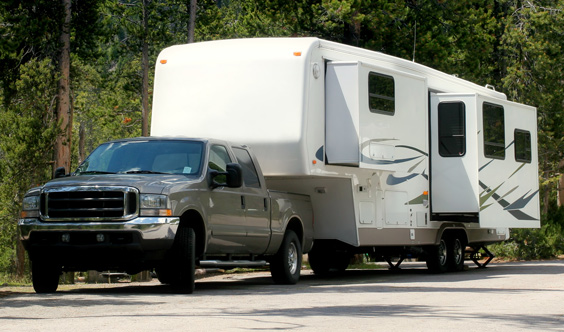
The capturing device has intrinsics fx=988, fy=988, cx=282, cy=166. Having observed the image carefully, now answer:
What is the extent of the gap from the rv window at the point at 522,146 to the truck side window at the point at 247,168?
25.9ft

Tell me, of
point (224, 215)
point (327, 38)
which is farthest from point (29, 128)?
point (224, 215)

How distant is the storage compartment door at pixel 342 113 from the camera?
53.1 feet

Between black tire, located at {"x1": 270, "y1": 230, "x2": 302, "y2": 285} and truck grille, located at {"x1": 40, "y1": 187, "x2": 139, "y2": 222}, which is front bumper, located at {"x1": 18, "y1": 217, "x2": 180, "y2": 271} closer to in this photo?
truck grille, located at {"x1": 40, "y1": 187, "x2": 139, "y2": 222}

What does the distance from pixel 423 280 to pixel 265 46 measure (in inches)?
198

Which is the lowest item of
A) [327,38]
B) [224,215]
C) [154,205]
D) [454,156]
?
[224,215]

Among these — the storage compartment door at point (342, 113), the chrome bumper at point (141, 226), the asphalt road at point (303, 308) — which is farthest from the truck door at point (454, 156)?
the chrome bumper at point (141, 226)

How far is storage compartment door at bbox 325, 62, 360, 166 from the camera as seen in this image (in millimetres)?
16172

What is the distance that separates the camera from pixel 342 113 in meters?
16.2

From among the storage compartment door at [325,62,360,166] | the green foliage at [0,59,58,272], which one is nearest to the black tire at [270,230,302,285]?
the storage compartment door at [325,62,360,166]

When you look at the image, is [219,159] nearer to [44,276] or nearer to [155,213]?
[155,213]

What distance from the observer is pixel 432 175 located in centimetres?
1917

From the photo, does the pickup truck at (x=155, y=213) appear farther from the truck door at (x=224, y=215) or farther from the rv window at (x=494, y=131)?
the rv window at (x=494, y=131)

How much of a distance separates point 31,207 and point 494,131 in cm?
1014

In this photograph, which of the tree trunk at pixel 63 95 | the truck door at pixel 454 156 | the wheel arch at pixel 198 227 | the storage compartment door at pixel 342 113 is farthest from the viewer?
the tree trunk at pixel 63 95
